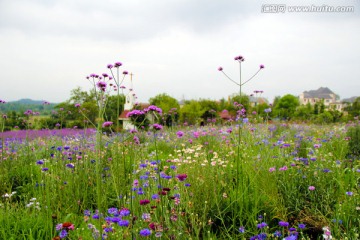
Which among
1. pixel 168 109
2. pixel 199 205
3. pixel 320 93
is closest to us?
pixel 199 205

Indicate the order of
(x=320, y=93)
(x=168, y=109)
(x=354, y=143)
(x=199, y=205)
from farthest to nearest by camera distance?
(x=320, y=93) < (x=168, y=109) < (x=354, y=143) < (x=199, y=205)

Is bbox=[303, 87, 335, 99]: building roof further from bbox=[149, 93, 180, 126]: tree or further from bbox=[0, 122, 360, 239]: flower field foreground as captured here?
bbox=[0, 122, 360, 239]: flower field foreground

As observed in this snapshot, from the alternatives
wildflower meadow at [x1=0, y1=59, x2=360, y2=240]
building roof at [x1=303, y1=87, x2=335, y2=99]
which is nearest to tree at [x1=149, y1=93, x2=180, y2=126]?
wildflower meadow at [x1=0, y1=59, x2=360, y2=240]

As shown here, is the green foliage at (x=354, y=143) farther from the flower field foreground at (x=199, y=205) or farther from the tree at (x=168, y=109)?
the tree at (x=168, y=109)

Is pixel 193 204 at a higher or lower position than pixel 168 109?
lower

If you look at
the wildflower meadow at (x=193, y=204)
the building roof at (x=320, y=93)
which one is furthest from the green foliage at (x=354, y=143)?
the building roof at (x=320, y=93)

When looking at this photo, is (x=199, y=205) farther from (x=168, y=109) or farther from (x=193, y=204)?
(x=168, y=109)

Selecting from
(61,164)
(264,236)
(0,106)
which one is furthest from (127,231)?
(0,106)

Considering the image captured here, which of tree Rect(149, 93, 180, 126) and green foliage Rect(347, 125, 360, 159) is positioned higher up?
tree Rect(149, 93, 180, 126)

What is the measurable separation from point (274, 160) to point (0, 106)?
3985mm

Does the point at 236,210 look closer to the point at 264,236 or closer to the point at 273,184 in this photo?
the point at 273,184

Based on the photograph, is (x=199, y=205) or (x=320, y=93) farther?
(x=320, y=93)

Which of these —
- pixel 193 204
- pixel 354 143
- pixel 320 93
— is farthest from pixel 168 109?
pixel 320 93

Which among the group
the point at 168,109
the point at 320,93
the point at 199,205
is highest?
the point at 320,93
